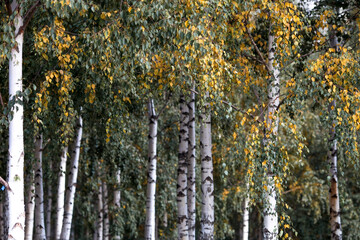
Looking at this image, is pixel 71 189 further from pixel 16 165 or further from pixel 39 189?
pixel 16 165

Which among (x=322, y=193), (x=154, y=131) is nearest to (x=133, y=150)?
(x=154, y=131)

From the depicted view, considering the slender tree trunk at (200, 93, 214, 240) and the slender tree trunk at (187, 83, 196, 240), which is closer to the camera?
the slender tree trunk at (200, 93, 214, 240)

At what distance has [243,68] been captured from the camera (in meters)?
9.03

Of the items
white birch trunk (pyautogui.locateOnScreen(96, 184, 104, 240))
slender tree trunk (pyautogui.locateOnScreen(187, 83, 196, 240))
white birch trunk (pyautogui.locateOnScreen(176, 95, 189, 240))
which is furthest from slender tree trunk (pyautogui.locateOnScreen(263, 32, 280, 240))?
white birch trunk (pyautogui.locateOnScreen(96, 184, 104, 240))

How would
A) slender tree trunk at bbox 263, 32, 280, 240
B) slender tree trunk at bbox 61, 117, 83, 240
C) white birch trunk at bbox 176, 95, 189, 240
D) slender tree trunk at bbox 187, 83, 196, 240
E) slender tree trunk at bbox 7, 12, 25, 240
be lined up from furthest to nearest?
1. slender tree trunk at bbox 61, 117, 83, 240
2. slender tree trunk at bbox 187, 83, 196, 240
3. white birch trunk at bbox 176, 95, 189, 240
4. slender tree trunk at bbox 263, 32, 280, 240
5. slender tree trunk at bbox 7, 12, 25, 240

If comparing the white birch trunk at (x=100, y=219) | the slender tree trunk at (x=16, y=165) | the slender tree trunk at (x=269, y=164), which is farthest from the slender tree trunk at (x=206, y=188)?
the white birch trunk at (x=100, y=219)

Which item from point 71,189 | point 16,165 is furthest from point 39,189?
point 16,165

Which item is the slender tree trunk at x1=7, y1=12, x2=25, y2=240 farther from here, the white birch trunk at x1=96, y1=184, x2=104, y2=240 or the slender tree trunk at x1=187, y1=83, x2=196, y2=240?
the white birch trunk at x1=96, y1=184, x2=104, y2=240

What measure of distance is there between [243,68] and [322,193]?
441 inches

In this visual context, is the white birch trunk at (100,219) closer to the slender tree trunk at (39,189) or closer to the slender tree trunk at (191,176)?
the slender tree trunk at (39,189)

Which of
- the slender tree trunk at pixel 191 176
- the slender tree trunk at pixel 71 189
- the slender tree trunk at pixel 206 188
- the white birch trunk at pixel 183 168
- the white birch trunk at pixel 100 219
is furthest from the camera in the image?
the white birch trunk at pixel 100 219

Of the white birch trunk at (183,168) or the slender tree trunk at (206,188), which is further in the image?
the white birch trunk at (183,168)

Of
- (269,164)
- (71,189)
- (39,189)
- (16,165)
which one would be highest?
(71,189)

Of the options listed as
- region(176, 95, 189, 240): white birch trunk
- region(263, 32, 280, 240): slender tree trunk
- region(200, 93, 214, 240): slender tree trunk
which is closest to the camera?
region(263, 32, 280, 240): slender tree trunk
